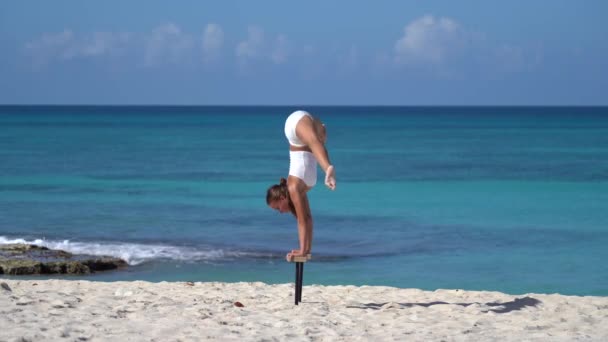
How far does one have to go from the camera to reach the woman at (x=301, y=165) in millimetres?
7598

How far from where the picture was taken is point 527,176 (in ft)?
103

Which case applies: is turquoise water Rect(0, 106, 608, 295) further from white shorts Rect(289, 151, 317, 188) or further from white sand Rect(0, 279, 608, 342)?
white shorts Rect(289, 151, 317, 188)

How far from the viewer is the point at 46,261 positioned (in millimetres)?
13375

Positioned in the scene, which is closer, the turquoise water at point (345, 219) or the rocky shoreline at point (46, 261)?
the rocky shoreline at point (46, 261)

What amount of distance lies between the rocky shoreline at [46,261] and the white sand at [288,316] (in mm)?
2891

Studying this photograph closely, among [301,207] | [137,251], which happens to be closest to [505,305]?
[301,207]

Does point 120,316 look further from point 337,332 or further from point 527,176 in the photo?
point 527,176

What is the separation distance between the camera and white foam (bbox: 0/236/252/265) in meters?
14.4

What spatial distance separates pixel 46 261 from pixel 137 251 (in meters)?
1.81

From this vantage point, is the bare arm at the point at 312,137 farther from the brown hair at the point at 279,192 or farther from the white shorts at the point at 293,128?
the brown hair at the point at 279,192

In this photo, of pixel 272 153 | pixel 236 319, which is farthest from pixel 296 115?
pixel 272 153

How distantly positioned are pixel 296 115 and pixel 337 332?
181cm

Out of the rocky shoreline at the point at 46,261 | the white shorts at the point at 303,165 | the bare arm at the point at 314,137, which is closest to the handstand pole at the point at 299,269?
the white shorts at the point at 303,165

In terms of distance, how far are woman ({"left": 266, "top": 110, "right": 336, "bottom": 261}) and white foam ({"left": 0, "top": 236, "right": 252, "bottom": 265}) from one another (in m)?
6.41
